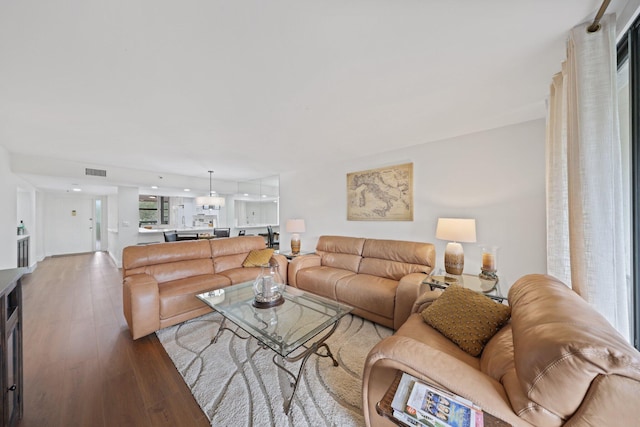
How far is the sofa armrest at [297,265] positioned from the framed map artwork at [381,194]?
3.56 ft

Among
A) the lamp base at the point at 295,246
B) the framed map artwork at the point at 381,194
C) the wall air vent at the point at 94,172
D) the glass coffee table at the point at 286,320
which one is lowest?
the glass coffee table at the point at 286,320

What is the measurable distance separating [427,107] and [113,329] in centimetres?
410

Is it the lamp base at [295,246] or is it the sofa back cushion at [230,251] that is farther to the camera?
the lamp base at [295,246]

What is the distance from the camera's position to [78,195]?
7.29m

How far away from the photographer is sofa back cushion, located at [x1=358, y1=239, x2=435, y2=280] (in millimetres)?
2893

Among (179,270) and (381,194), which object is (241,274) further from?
(381,194)

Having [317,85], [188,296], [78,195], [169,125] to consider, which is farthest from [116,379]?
[78,195]

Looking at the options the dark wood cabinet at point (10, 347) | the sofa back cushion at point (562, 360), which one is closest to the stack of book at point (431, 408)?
the sofa back cushion at point (562, 360)

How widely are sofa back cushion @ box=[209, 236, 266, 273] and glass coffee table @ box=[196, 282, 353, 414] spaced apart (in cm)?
96

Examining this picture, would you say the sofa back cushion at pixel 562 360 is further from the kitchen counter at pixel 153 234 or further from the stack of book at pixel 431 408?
the kitchen counter at pixel 153 234

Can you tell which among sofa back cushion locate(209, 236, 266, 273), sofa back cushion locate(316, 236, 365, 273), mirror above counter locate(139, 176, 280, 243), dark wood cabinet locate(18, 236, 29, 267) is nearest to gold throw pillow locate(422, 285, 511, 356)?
sofa back cushion locate(316, 236, 365, 273)

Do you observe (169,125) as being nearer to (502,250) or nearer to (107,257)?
(502,250)

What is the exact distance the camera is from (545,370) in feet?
2.46

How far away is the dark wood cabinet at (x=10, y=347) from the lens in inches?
43.1
